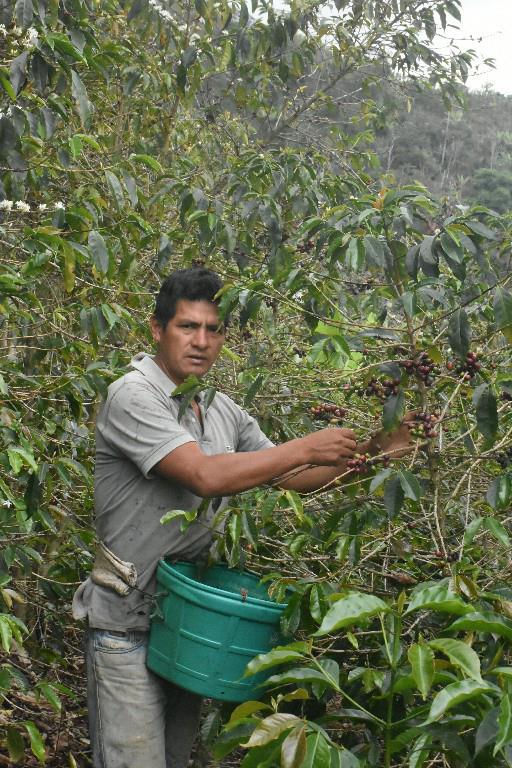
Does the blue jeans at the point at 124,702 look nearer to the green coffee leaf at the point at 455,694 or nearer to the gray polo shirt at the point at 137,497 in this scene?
the gray polo shirt at the point at 137,497

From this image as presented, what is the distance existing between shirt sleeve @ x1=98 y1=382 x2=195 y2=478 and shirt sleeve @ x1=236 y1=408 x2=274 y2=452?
0.44m

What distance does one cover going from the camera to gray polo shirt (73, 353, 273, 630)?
7.97 feet

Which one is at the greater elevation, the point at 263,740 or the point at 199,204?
the point at 199,204

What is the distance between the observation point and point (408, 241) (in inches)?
105

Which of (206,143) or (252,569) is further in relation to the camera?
(206,143)

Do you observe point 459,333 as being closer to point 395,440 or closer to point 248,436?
point 395,440

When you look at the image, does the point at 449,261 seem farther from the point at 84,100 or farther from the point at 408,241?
the point at 84,100

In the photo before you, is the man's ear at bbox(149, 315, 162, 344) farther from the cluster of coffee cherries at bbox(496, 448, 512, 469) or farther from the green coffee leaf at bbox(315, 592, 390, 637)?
the green coffee leaf at bbox(315, 592, 390, 637)

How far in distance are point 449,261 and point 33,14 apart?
1590 millimetres

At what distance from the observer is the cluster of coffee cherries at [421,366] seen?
2232 millimetres

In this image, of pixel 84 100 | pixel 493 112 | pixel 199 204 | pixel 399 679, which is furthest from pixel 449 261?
pixel 493 112

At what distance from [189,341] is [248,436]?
418mm

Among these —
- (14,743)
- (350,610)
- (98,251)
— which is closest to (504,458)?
(350,610)

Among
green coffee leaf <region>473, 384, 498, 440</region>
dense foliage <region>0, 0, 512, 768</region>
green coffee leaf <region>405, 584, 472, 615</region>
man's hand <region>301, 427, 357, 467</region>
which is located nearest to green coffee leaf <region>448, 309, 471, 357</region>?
dense foliage <region>0, 0, 512, 768</region>
